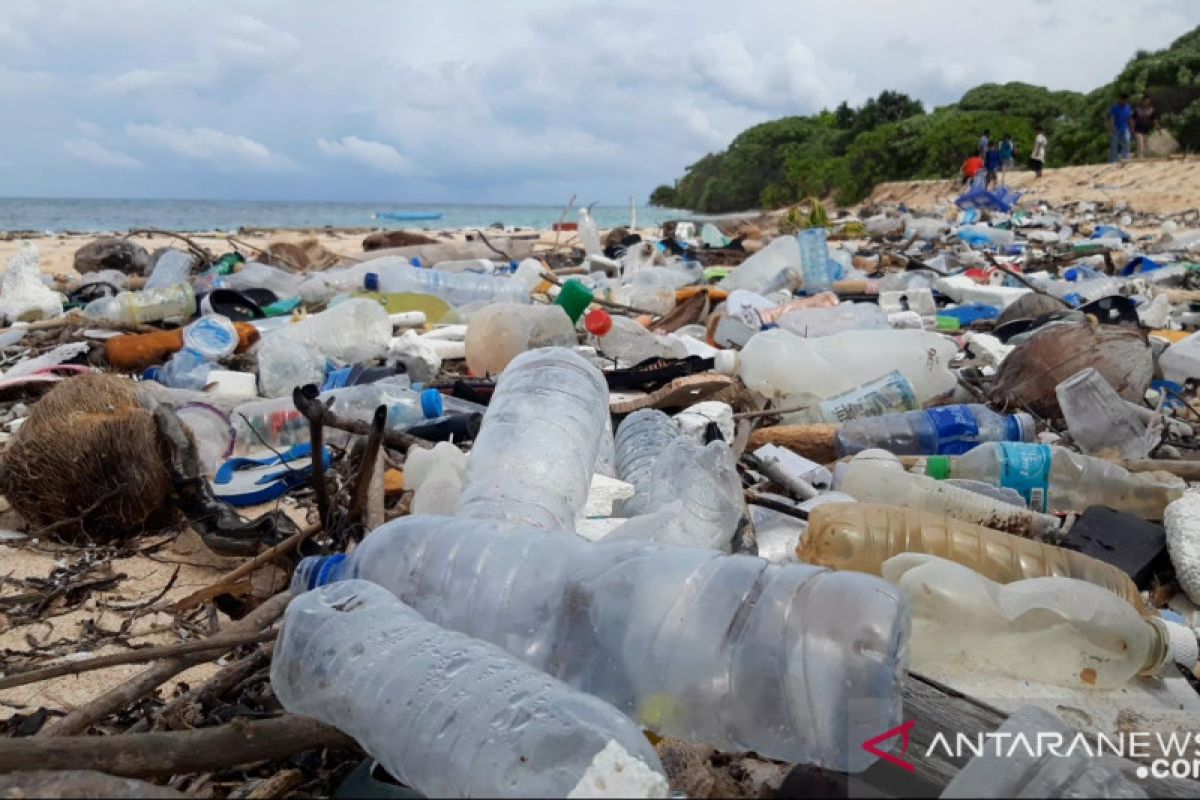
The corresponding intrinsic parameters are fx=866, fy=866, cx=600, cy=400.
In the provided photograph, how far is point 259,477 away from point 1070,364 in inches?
102

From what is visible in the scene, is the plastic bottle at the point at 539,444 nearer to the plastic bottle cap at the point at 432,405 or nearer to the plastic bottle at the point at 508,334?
the plastic bottle cap at the point at 432,405

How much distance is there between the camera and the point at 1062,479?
2.21 metres

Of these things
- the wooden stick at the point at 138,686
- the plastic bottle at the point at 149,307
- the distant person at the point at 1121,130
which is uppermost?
the distant person at the point at 1121,130

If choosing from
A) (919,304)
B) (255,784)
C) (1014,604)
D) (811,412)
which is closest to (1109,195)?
(919,304)

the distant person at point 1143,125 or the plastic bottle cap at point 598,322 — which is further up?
the distant person at point 1143,125

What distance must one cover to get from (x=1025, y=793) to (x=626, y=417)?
2.04 m

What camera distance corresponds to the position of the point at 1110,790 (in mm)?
846

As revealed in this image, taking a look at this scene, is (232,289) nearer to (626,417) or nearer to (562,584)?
(626,417)

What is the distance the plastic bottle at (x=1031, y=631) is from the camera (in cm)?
140

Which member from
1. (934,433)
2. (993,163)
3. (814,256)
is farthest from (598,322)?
(993,163)

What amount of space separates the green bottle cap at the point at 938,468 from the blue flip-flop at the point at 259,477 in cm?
164

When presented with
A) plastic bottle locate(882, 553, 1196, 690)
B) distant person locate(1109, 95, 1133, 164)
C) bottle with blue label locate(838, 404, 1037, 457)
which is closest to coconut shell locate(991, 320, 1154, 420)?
bottle with blue label locate(838, 404, 1037, 457)

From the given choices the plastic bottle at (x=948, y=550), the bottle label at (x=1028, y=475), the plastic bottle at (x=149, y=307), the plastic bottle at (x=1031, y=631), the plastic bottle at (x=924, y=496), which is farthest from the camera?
the plastic bottle at (x=149, y=307)

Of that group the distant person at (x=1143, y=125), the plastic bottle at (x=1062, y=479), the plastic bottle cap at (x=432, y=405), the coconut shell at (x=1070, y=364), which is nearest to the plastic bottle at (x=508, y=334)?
the plastic bottle cap at (x=432, y=405)
